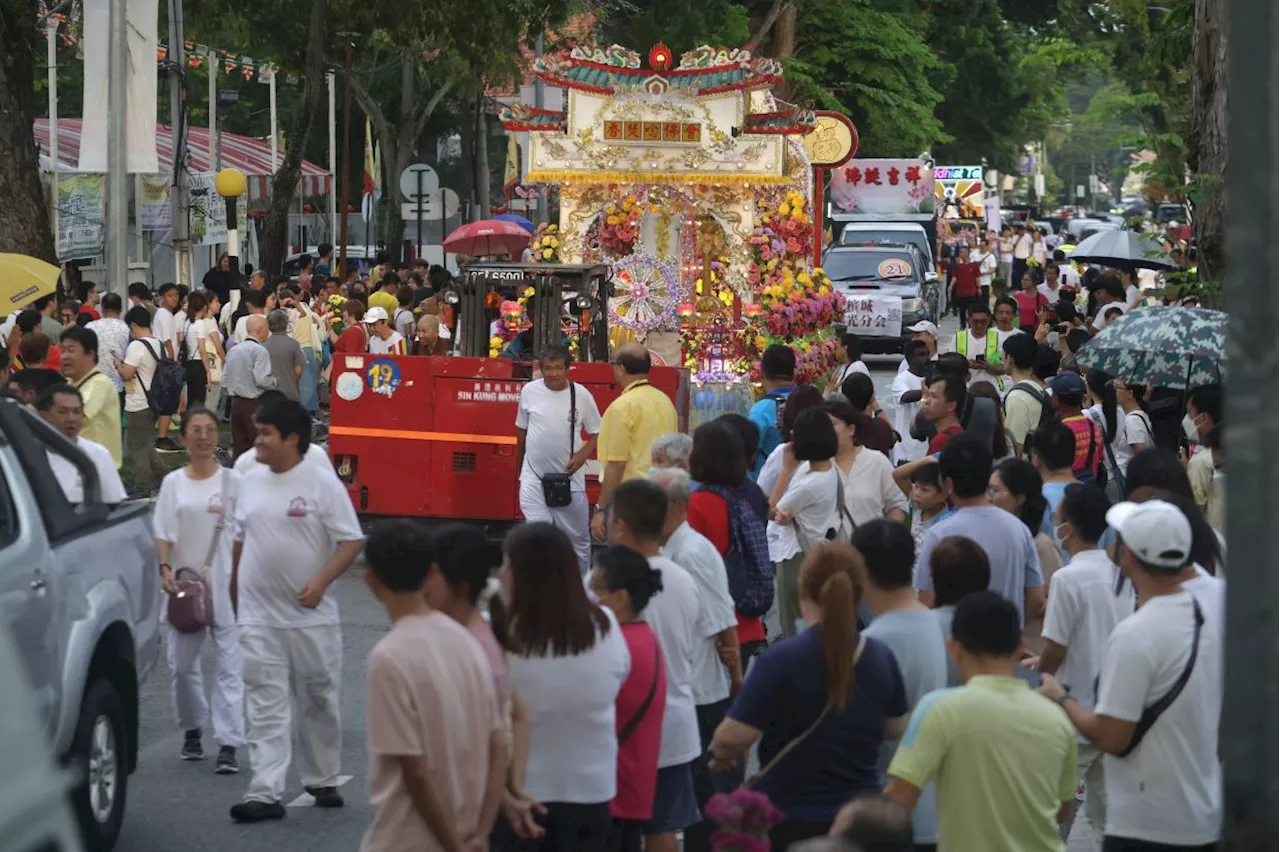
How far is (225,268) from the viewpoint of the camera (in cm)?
2711

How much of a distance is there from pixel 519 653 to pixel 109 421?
7153 mm

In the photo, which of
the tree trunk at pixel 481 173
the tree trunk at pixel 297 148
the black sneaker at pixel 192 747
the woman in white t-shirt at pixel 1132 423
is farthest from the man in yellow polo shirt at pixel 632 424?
the tree trunk at pixel 481 173

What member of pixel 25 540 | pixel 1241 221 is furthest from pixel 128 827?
pixel 1241 221

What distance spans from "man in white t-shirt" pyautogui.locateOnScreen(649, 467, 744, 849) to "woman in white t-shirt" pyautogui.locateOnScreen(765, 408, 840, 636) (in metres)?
1.64

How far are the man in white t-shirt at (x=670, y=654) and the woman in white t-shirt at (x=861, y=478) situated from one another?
2.78 metres

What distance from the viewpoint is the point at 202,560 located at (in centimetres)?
913

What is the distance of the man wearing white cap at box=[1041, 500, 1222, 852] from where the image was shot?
17.7ft

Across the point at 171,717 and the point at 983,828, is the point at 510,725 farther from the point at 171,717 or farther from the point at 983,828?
the point at 171,717

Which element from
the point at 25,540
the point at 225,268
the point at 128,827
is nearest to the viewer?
the point at 25,540

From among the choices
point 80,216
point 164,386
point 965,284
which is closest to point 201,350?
point 164,386

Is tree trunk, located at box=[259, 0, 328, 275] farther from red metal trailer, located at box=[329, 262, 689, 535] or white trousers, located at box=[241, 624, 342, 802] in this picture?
white trousers, located at box=[241, 624, 342, 802]

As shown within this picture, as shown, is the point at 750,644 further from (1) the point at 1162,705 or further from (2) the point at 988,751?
(2) the point at 988,751

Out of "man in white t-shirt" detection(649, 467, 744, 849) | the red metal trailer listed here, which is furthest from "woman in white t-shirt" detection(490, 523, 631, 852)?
the red metal trailer

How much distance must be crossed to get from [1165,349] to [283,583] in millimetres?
6002
